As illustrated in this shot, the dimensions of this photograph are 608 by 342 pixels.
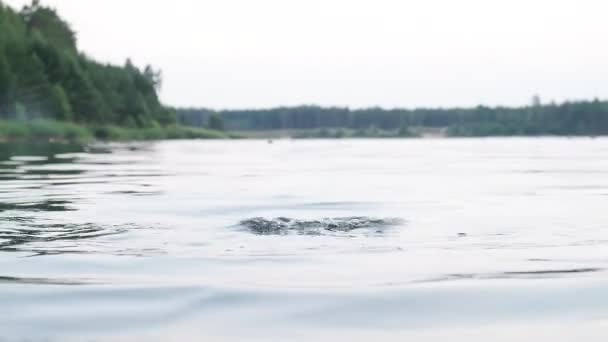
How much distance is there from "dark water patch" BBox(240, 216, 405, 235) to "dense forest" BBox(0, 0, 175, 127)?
180 ft

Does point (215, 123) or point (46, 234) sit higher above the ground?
point (46, 234)

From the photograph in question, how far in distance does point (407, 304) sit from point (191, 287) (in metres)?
1.40

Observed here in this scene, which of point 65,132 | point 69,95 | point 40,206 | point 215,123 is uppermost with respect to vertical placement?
point 69,95

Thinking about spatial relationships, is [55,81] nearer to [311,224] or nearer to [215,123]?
[311,224]

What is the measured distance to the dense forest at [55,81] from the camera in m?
68.1

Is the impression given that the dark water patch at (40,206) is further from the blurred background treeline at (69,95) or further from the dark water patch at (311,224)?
the blurred background treeline at (69,95)

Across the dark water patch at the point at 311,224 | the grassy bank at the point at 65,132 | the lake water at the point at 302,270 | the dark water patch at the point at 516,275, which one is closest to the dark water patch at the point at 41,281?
the lake water at the point at 302,270

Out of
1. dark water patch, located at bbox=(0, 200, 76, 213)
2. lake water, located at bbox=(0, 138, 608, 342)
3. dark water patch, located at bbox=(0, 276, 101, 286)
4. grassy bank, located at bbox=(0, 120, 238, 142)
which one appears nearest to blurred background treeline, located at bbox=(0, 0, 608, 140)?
grassy bank, located at bbox=(0, 120, 238, 142)

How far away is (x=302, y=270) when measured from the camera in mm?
6289

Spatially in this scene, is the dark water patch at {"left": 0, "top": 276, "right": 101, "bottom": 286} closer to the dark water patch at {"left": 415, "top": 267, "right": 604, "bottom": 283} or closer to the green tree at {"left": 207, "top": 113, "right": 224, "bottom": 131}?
the dark water patch at {"left": 415, "top": 267, "right": 604, "bottom": 283}

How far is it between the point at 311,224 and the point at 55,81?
70.5 metres

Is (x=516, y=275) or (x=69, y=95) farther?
(x=69, y=95)

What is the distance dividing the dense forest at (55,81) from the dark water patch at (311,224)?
54.8m

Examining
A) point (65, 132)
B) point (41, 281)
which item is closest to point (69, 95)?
point (65, 132)
